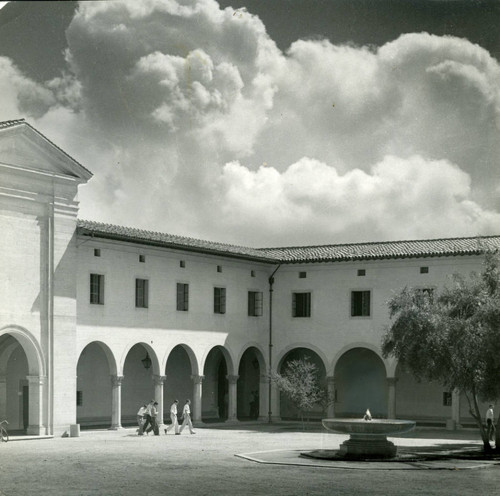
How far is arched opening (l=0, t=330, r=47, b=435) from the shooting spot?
1214 inches

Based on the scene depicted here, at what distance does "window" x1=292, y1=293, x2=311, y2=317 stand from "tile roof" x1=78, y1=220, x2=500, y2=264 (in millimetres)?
1515

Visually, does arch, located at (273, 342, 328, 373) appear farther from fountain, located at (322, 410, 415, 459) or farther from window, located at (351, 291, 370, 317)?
fountain, located at (322, 410, 415, 459)

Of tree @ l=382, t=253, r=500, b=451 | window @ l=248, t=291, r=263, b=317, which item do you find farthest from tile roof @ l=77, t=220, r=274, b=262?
tree @ l=382, t=253, r=500, b=451

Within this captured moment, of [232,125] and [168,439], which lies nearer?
[168,439]

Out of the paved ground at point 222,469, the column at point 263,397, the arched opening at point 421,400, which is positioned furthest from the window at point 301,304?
the paved ground at point 222,469

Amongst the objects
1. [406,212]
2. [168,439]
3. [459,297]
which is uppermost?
[406,212]

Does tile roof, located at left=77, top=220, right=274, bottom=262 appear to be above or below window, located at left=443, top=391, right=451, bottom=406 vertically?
above

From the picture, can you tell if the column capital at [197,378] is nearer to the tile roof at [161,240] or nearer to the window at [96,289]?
the tile roof at [161,240]

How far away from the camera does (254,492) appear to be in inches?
666

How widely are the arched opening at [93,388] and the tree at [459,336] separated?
537 inches

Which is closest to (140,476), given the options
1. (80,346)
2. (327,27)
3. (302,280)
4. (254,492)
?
(254,492)

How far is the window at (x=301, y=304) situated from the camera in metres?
40.6

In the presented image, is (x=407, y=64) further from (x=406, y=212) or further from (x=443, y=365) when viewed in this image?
(x=443, y=365)

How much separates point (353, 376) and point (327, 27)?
16.9 m
